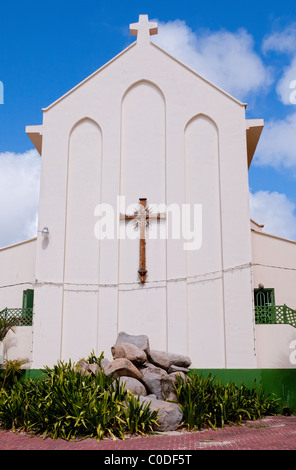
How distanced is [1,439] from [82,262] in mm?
6991

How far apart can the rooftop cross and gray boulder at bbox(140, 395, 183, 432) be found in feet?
41.8

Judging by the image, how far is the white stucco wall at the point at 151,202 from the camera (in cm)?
1619

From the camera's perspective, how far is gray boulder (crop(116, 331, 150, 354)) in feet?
48.1

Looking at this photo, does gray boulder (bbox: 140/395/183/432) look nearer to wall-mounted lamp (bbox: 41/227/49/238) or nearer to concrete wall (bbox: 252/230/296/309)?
concrete wall (bbox: 252/230/296/309)

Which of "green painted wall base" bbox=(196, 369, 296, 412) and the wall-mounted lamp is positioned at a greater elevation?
the wall-mounted lamp

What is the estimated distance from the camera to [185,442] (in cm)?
1090

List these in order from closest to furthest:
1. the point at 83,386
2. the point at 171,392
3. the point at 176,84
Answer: the point at 83,386 < the point at 171,392 < the point at 176,84

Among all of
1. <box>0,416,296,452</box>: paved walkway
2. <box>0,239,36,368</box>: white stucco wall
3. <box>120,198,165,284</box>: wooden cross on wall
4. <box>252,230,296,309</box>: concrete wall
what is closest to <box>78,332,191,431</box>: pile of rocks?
<box>0,416,296,452</box>: paved walkway

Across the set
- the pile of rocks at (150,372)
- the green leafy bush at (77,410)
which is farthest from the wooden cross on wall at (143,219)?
the green leafy bush at (77,410)

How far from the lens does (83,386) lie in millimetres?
12586

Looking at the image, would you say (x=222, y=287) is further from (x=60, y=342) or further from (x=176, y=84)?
(x=176, y=84)

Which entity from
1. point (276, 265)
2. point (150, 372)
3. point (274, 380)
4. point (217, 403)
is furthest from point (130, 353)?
point (276, 265)

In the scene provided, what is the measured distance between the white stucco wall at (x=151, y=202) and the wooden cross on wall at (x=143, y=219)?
0.28m

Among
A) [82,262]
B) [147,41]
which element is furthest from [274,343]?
[147,41]
